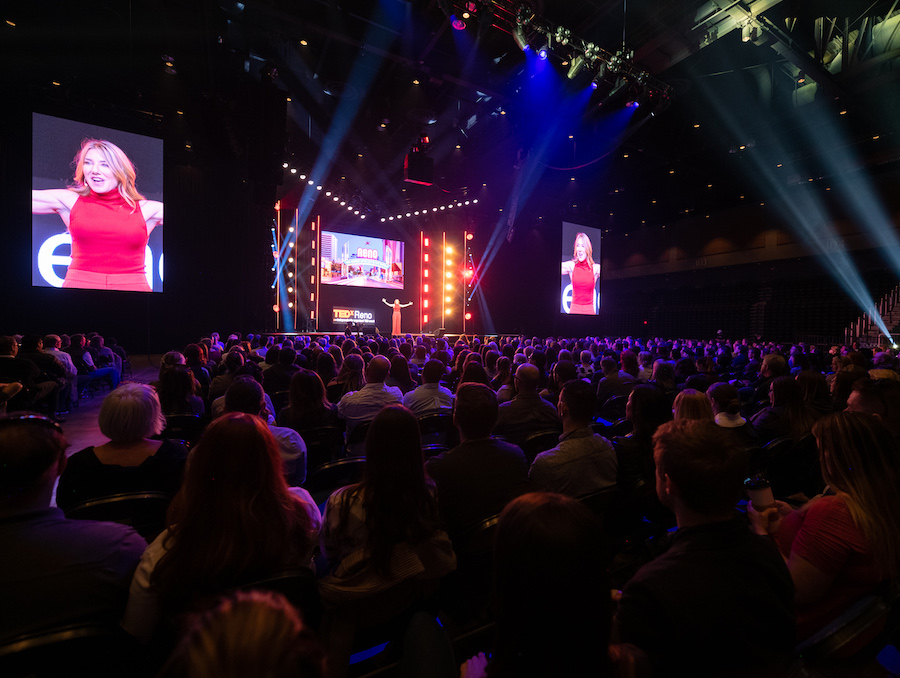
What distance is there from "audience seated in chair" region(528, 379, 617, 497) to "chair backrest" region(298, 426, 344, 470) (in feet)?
5.66

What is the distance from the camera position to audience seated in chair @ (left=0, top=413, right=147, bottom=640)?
1.16 meters

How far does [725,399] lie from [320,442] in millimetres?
3044

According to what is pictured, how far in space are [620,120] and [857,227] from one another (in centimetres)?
1138

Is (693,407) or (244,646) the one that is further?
(693,407)

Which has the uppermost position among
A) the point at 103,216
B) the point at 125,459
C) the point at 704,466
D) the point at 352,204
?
the point at 352,204

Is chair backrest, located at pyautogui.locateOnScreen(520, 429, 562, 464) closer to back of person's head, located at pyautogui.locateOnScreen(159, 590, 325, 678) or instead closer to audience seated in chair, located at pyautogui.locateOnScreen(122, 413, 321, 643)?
audience seated in chair, located at pyautogui.locateOnScreen(122, 413, 321, 643)

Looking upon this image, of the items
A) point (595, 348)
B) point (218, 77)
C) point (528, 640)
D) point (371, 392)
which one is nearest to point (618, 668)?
point (528, 640)

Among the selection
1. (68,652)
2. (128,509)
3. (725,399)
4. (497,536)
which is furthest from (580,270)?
(68,652)

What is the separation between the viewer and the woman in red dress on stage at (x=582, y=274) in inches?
808

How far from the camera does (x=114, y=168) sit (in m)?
11.2

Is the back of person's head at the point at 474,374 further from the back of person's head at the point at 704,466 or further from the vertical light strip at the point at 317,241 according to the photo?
the vertical light strip at the point at 317,241

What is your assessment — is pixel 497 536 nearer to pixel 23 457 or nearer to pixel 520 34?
pixel 23 457

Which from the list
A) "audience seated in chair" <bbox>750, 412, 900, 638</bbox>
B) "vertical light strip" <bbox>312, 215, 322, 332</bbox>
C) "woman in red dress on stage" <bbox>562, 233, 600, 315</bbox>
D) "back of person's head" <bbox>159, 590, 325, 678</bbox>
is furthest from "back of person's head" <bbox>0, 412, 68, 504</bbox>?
"woman in red dress on stage" <bbox>562, 233, 600, 315</bbox>

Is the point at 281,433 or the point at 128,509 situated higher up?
the point at 281,433
